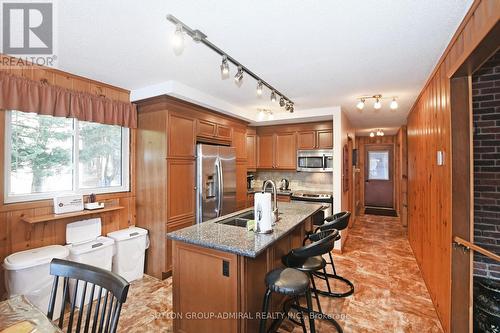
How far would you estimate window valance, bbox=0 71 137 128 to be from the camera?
2.20 meters

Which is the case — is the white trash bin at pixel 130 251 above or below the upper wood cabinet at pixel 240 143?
below

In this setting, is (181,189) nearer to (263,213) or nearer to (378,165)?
(263,213)

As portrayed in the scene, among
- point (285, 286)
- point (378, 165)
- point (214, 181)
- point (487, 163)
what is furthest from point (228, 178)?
point (378, 165)

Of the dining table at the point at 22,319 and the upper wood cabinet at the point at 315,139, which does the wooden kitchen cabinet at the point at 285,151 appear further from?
the dining table at the point at 22,319

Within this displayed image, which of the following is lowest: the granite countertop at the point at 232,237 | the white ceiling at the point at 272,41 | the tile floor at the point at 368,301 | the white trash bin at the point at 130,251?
the tile floor at the point at 368,301

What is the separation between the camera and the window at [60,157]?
2.37 meters

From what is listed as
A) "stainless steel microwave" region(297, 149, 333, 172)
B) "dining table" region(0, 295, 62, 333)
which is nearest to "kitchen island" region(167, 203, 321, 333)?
"dining table" region(0, 295, 62, 333)

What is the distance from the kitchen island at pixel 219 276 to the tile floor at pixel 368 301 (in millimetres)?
509

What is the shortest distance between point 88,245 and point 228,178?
6.70ft

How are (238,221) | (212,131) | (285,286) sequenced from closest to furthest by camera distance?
(285,286) < (238,221) < (212,131)

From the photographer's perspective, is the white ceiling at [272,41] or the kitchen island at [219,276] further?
the kitchen island at [219,276]

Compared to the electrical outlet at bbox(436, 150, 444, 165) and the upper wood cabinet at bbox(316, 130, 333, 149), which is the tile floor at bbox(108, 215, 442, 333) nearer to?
the electrical outlet at bbox(436, 150, 444, 165)

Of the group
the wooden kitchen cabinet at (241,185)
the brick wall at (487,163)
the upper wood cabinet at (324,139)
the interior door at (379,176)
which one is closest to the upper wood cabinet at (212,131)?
the wooden kitchen cabinet at (241,185)

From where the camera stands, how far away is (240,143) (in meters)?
A: 4.60
